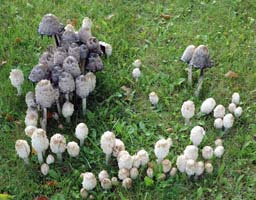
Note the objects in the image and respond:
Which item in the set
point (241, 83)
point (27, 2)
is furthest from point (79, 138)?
point (27, 2)

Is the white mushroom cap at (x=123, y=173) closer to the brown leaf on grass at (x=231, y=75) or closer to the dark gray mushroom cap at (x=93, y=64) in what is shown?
the dark gray mushroom cap at (x=93, y=64)

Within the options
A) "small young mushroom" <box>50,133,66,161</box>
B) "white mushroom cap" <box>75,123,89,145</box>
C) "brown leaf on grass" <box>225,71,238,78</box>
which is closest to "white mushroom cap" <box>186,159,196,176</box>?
"white mushroom cap" <box>75,123,89,145</box>

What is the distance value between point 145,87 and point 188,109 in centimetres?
71

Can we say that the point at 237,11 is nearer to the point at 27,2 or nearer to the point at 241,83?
the point at 241,83

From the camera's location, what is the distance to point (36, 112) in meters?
3.90

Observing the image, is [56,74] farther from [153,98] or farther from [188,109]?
[188,109]

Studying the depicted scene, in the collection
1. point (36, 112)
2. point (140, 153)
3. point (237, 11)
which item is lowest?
point (140, 153)

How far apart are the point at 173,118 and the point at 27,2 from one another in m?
2.40

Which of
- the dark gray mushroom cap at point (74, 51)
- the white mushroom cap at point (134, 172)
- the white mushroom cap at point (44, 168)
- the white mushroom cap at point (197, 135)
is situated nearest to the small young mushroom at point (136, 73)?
the dark gray mushroom cap at point (74, 51)

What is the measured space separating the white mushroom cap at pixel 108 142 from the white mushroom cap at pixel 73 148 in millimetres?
218

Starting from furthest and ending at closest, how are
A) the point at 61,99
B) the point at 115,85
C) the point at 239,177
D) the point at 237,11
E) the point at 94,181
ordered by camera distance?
the point at 237,11
the point at 115,85
the point at 61,99
the point at 239,177
the point at 94,181

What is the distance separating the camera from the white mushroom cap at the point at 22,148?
3.54 m

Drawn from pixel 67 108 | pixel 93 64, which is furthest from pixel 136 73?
pixel 67 108

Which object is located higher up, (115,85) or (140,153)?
(115,85)
